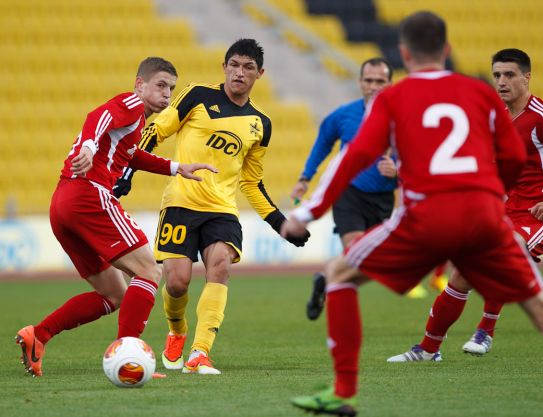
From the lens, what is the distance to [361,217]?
28.5 feet

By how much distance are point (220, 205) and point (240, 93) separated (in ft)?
2.82

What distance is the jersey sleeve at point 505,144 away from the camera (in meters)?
5.22

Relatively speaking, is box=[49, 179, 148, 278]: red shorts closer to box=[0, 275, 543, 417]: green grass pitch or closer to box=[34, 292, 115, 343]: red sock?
box=[34, 292, 115, 343]: red sock

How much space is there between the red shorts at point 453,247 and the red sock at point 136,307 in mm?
2191

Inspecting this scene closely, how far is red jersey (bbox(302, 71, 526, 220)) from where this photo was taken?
5.01 metres

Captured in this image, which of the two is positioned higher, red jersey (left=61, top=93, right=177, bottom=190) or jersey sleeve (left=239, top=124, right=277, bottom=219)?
red jersey (left=61, top=93, right=177, bottom=190)

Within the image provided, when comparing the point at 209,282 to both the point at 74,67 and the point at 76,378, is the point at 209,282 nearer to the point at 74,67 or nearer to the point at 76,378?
the point at 76,378

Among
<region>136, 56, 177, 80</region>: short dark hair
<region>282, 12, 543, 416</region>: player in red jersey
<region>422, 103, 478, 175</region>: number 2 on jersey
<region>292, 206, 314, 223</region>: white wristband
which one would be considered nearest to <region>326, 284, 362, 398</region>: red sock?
<region>282, 12, 543, 416</region>: player in red jersey

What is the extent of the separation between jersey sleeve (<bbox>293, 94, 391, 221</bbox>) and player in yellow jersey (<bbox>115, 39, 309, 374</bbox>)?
2.67 meters

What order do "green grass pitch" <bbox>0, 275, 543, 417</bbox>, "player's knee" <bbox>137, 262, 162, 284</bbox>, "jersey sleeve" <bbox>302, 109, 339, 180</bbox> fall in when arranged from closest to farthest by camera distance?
"green grass pitch" <bbox>0, 275, 543, 417</bbox> → "player's knee" <bbox>137, 262, 162, 284</bbox> → "jersey sleeve" <bbox>302, 109, 339, 180</bbox>

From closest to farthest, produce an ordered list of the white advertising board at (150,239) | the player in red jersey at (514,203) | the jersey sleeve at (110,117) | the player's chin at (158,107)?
the jersey sleeve at (110,117)
the player's chin at (158,107)
the player in red jersey at (514,203)
the white advertising board at (150,239)

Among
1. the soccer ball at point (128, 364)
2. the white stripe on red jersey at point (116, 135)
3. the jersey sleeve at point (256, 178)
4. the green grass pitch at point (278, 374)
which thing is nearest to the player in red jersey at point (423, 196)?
the green grass pitch at point (278, 374)

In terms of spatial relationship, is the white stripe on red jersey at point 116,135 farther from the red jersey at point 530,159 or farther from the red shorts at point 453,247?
the red jersey at point 530,159

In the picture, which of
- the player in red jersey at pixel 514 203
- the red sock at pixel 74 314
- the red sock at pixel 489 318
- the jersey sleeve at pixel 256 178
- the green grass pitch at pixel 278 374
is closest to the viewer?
the green grass pitch at pixel 278 374
